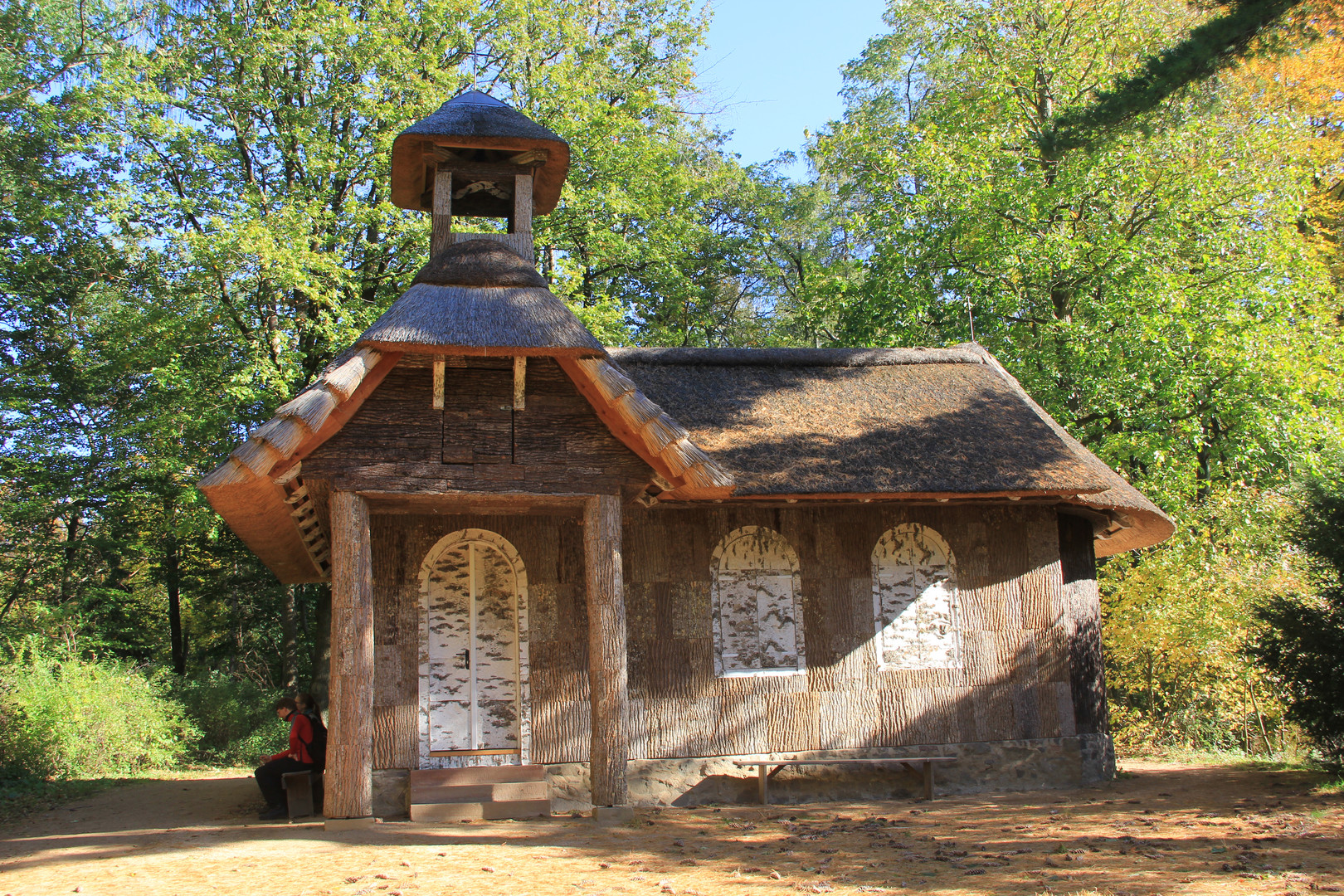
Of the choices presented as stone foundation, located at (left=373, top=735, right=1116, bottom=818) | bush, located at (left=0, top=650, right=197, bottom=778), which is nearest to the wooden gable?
stone foundation, located at (left=373, top=735, right=1116, bottom=818)

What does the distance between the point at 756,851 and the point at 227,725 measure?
46.9 ft

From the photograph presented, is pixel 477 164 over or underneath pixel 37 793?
over

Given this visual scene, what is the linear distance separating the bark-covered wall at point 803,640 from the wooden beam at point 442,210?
3.30m

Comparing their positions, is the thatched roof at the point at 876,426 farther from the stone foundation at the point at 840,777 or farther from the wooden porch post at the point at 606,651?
the stone foundation at the point at 840,777

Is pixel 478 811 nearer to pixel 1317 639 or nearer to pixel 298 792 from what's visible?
pixel 298 792

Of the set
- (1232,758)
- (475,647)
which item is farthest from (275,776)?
(1232,758)

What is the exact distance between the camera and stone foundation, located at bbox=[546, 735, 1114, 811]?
34.2ft

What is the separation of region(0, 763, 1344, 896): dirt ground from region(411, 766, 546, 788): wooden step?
0.76 metres

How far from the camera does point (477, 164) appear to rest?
1211 cm

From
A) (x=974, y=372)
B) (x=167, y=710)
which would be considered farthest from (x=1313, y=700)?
(x=167, y=710)

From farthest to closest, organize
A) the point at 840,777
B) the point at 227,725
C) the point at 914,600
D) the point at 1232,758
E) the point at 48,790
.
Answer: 1. the point at 227,725
2. the point at 1232,758
3. the point at 48,790
4. the point at 914,600
5. the point at 840,777

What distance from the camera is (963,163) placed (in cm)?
2095

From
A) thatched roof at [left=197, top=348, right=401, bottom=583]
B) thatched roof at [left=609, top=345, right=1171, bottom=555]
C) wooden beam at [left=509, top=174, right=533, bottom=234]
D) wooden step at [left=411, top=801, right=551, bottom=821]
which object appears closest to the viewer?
thatched roof at [left=197, top=348, right=401, bottom=583]

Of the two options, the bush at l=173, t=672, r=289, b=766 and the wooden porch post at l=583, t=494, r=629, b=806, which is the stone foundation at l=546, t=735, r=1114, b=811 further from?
the bush at l=173, t=672, r=289, b=766
